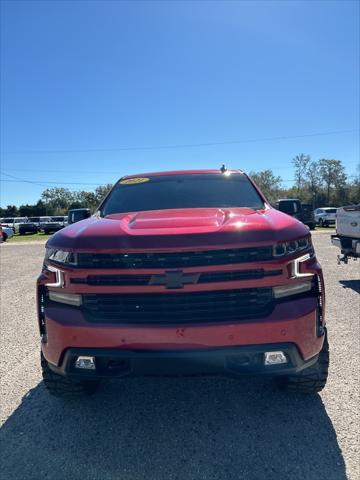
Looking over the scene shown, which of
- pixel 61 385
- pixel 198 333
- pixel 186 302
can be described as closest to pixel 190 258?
pixel 186 302

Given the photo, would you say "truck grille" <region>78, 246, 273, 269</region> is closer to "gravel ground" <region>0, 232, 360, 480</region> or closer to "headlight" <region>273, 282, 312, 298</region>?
"headlight" <region>273, 282, 312, 298</region>

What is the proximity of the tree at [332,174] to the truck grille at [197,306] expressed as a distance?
68.7 meters

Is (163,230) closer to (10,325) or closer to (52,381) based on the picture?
(52,381)

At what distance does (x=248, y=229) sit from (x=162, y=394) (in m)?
1.63


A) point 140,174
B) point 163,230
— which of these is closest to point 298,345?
point 163,230

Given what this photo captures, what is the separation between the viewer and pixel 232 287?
2.30 metres

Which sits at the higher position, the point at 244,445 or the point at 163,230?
the point at 163,230

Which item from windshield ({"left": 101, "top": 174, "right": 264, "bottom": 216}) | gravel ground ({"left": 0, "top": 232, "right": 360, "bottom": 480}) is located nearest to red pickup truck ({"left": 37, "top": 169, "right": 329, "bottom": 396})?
gravel ground ({"left": 0, "top": 232, "right": 360, "bottom": 480})

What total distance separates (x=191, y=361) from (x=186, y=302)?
34 centimetres

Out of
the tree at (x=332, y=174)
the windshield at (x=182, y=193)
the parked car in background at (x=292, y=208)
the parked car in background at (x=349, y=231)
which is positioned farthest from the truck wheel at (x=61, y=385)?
the tree at (x=332, y=174)

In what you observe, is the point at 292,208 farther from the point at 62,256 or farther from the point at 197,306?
the point at 62,256

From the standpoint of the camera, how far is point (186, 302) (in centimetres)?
232

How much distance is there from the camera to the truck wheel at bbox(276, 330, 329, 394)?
8.89ft

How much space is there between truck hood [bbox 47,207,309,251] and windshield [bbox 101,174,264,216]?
2.71 feet
